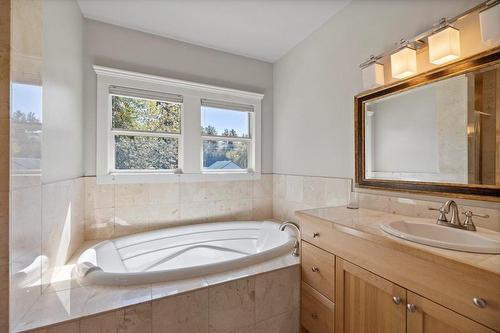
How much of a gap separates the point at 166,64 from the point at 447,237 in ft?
8.76

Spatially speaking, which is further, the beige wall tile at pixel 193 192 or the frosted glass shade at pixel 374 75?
the beige wall tile at pixel 193 192

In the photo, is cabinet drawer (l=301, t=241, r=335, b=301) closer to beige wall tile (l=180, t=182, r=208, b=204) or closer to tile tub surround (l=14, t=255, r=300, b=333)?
tile tub surround (l=14, t=255, r=300, b=333)

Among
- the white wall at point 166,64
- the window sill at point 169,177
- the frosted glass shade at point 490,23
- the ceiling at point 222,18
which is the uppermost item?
the ceiling at point 222,18

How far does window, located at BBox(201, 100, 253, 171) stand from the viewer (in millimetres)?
2604

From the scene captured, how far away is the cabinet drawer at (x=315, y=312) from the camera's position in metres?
1.34

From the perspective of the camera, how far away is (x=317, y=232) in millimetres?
1450

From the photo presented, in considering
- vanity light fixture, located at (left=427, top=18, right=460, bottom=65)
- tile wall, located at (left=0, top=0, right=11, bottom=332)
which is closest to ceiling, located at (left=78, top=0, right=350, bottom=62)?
vanity light fixture, located at (left=427, top=18, right=460, bottom=65)

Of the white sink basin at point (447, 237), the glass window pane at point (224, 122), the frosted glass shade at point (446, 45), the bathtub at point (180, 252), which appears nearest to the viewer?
the white sink basin at point (447, 237)

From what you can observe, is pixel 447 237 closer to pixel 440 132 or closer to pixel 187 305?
pixel 440 132

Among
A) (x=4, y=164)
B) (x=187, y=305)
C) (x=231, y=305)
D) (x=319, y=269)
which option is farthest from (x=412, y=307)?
(x=4, y=164)

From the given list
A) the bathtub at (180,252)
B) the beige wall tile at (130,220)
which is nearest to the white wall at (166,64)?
the beige wall tile at (130,220)

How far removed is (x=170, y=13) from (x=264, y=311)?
2513mm

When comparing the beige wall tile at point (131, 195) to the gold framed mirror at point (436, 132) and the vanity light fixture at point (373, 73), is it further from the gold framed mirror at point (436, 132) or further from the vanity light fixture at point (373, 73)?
the vanity light fixture at point (373, 73)

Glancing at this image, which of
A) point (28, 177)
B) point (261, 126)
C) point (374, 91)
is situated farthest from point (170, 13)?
point (374, 91)
